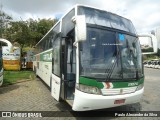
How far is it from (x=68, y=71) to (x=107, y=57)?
140 centimetres

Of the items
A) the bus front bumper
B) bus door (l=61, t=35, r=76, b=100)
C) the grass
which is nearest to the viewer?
the bus front bumper

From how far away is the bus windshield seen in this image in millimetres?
4941

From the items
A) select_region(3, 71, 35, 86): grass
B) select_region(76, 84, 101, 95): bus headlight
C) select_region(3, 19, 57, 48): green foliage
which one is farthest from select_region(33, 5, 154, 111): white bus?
select_region(3, 19, 57, 48): green foliage

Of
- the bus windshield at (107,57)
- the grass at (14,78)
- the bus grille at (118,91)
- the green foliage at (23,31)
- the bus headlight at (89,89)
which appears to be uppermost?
the green foliage at (23,31)

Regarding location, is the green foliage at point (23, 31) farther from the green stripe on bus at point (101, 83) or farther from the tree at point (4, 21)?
the green stripe on bus at point (101, 83)

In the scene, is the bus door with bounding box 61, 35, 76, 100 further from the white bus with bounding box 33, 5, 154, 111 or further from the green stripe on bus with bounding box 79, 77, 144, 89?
the green stripe on bus with bounding box 79, 77, 144, 89

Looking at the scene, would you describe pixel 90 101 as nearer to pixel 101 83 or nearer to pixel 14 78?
pixel 101 83

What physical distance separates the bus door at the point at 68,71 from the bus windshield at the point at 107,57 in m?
0.85

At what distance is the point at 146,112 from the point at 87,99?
8.85ft

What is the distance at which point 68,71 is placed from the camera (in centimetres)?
586

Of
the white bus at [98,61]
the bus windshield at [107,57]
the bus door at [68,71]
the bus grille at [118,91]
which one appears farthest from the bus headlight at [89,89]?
the bus door at [68,71]

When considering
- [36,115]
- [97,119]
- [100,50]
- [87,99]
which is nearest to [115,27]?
[100,50]

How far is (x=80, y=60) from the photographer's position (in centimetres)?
493

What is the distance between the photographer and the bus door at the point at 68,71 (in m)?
5.79
